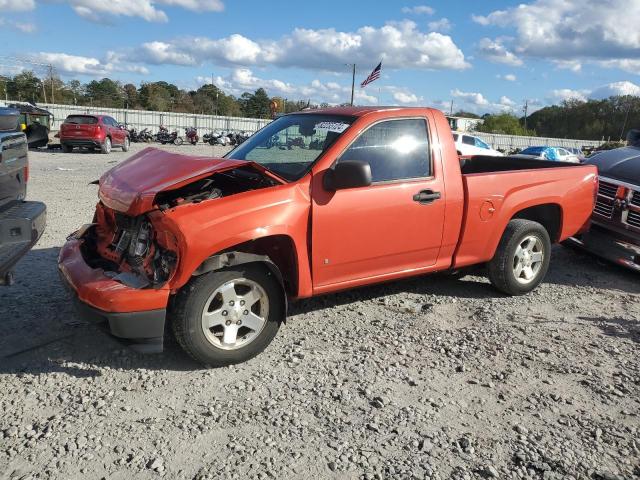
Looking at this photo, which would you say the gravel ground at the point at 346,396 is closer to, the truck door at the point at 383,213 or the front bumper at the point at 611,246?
the truck door at the point at 383,213

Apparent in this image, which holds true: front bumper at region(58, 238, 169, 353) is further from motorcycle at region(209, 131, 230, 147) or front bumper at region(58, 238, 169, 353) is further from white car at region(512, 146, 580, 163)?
motorcycle at region(209, 131, 230, 147)

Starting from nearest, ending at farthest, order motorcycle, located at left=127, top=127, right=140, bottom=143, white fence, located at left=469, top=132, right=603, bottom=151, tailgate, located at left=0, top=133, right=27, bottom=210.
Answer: tailgate, located at left=0, top=133, right=27, bottom=210 < motorcycle, located at left=127, top=127, right=140, bottom=143 < white fence, located at left=469, top=132, right=603, bottom=151

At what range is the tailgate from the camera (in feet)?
13.1

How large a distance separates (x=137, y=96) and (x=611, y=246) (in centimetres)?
8202

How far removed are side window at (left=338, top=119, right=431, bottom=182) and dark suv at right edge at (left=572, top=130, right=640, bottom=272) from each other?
3115 mm

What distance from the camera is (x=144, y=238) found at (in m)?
3.75

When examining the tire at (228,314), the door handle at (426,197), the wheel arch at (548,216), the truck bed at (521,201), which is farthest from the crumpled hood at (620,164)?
the tire at (228,314)

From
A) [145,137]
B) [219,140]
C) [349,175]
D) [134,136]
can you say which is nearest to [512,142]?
[219,140]

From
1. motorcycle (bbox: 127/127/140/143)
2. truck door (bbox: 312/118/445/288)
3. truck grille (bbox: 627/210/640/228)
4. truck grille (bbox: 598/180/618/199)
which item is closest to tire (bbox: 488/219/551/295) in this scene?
truck door (bbox: 312/118/445/288)

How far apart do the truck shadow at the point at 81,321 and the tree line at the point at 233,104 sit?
6115cm

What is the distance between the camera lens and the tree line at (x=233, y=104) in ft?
222

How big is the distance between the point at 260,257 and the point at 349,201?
0.85 meters

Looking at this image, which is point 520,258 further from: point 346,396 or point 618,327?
point 346,396

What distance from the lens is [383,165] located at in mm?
4363
